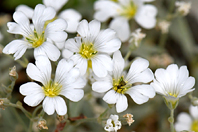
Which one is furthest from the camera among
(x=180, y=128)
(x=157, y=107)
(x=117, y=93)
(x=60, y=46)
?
(x=157, y=107)

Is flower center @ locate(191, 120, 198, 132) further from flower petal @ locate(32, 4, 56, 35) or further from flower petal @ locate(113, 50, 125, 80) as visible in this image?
flower petal @ locate(32, 4, 56, 35)

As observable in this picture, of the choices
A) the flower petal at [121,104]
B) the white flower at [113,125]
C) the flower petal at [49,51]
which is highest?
the flower petal at [49,51]

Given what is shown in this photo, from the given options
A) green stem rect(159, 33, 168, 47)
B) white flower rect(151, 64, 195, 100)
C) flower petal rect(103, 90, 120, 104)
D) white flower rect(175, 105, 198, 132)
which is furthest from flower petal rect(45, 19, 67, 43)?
green stem rect(159, 33, 168, 47)

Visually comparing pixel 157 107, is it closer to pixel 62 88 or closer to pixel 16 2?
pixel 62 88

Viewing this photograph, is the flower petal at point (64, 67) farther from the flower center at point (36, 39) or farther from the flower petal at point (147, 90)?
the flower petal at point (147, 90)

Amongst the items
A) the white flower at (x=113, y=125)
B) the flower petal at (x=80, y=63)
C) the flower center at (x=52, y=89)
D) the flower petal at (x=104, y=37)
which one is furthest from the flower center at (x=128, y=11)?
the white flower at (x=113, y=125)

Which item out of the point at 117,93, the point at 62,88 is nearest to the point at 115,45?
the point at 117,93

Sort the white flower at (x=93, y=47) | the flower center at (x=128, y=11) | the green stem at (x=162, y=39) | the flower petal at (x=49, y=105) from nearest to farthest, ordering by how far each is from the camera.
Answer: the flower petal at (x=49, y=105) < the white flower at (x=93, y=47) < the flower center at (x=128, y=11) < the green stem at (x=162, y=39)
